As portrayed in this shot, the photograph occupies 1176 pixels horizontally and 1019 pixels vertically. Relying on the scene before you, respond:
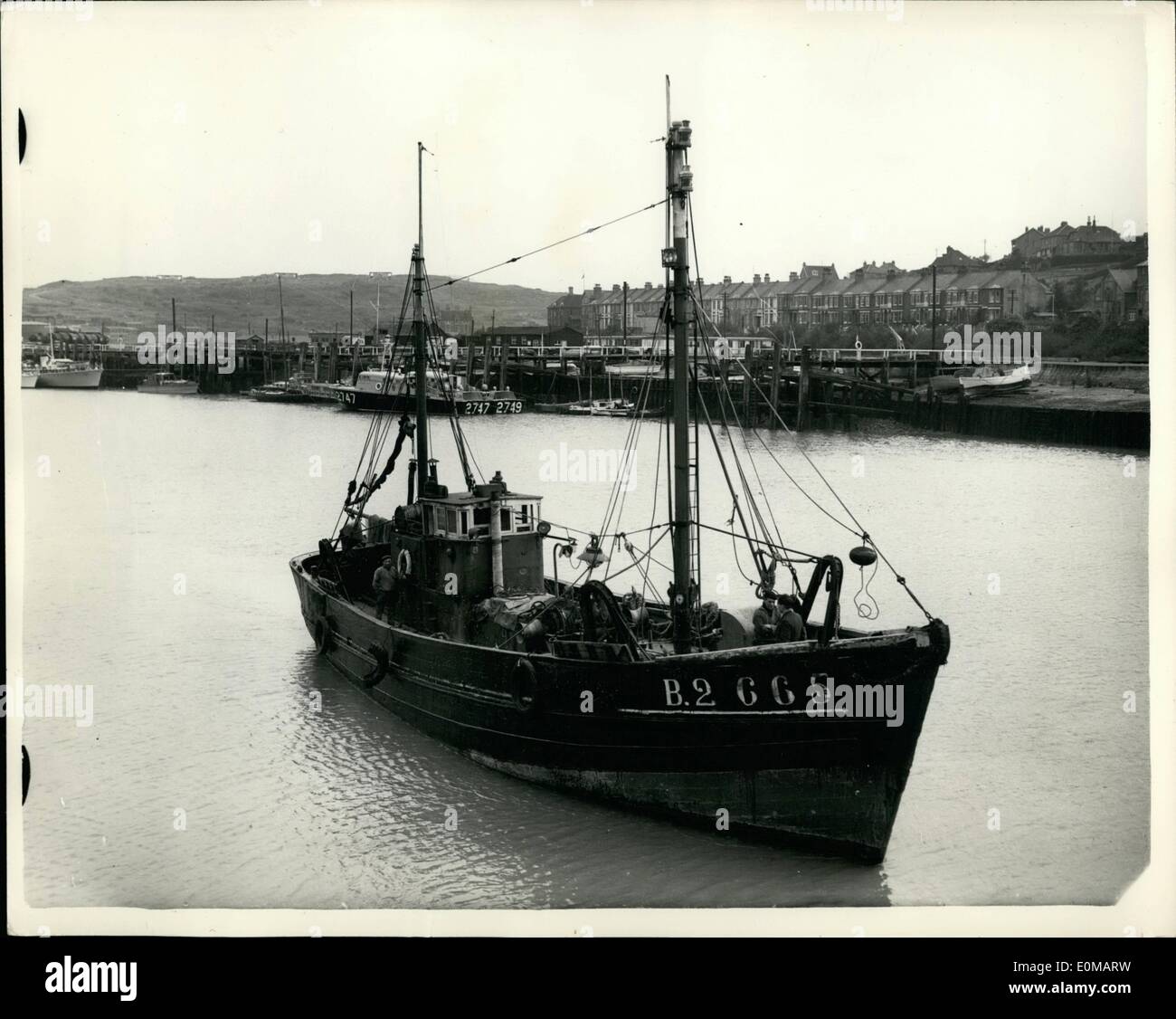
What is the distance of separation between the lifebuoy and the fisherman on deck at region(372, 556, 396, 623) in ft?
10.7

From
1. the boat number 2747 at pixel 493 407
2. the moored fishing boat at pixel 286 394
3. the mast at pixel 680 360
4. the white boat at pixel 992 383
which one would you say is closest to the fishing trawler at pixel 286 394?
the moored fishing boat at pixel 286 394

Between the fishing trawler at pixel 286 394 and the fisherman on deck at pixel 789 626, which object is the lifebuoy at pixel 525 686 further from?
the fishing trawler at pixel 286 394

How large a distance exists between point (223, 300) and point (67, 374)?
4163 millimetres

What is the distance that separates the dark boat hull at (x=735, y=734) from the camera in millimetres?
10500

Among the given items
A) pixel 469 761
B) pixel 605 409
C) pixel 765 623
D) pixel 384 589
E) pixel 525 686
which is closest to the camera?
pixel 765 623

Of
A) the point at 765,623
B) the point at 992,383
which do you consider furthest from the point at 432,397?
the point at 765,623

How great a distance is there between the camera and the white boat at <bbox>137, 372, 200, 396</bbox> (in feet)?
147

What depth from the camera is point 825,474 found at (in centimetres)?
2586

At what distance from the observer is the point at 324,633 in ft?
54.9

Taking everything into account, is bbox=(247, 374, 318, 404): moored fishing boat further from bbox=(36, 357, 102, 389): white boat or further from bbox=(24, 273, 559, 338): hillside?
bbox=(36, 357, 102, 389): white boat

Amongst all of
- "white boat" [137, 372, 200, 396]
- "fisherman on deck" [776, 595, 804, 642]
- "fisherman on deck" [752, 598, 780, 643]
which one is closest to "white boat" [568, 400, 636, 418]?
"white boat" [137, 372, 200, 396]

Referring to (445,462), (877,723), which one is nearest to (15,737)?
(877,723)

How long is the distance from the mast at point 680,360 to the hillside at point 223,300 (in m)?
6.86

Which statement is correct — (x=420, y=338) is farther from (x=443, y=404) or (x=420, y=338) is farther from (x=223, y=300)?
(x=443, y=404)
